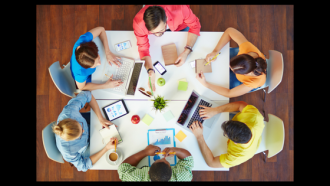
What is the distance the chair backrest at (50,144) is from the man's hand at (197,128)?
126 cm

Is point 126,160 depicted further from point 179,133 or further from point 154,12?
point 154,12

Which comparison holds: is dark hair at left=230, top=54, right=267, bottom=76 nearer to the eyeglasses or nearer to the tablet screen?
the eyeglasses

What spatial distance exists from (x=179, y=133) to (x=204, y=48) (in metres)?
0.88

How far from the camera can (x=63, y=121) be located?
57.4 inches

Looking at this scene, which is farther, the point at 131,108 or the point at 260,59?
the point at 131,108

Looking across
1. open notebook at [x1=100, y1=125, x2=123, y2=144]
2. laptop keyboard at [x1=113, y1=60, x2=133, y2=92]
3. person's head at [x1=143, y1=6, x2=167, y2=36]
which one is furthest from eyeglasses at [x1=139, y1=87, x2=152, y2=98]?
person's head at [x1=143, y1=6, x2=167, y2=36]

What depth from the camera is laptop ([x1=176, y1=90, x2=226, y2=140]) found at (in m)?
1.73

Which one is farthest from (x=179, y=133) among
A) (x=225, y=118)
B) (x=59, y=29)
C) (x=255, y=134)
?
(x=59, y=29)

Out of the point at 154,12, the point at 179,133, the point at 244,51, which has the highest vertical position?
the point at 154,12

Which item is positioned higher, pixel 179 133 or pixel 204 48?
pixel 204 48

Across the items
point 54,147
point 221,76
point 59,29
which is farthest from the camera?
point 59,29

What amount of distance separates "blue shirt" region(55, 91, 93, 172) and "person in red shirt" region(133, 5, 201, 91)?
0.65m

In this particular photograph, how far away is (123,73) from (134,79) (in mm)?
124

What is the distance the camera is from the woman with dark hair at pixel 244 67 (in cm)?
151
